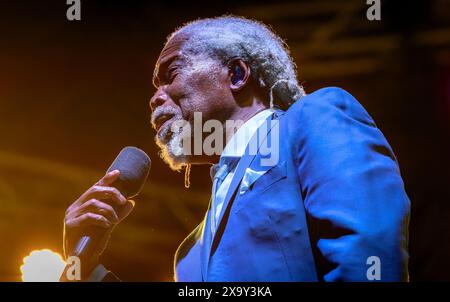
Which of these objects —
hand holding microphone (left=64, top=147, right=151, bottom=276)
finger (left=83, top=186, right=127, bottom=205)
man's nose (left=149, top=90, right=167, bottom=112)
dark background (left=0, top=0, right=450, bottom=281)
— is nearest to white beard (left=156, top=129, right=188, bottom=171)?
man's nose (left=149, top=90, right=167, bottom=112)

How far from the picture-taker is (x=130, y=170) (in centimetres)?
203

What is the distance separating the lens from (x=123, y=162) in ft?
6.71

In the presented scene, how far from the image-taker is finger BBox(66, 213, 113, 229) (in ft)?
5.91

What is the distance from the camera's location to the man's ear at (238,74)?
217 cm

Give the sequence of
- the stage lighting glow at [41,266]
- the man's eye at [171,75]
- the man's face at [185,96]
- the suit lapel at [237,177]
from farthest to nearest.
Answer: the stage lighting glow at [41,266] → the man's eye at [171,75] → the man's face at [185,96] → the suit lapel at [237,177]

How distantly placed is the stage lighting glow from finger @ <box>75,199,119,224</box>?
217 centimetres

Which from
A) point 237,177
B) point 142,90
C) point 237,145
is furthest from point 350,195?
point 142,90

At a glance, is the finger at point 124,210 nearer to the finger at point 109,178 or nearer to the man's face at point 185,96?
the finger at point 109,178

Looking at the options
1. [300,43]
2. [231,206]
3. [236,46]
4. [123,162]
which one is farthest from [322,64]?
[231,206]

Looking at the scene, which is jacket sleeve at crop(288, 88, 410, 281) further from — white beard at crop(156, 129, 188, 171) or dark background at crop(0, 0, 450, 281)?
dark background at crop(0, 0, 450, 281)

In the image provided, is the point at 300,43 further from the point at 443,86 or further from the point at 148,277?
the point at 148,277

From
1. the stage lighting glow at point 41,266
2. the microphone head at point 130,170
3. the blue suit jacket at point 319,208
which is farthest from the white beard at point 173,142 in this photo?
the stage lighting glow at point 41,266

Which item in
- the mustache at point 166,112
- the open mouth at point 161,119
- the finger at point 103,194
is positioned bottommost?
the finger at point 103,194

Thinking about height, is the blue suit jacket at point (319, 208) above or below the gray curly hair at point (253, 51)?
below
